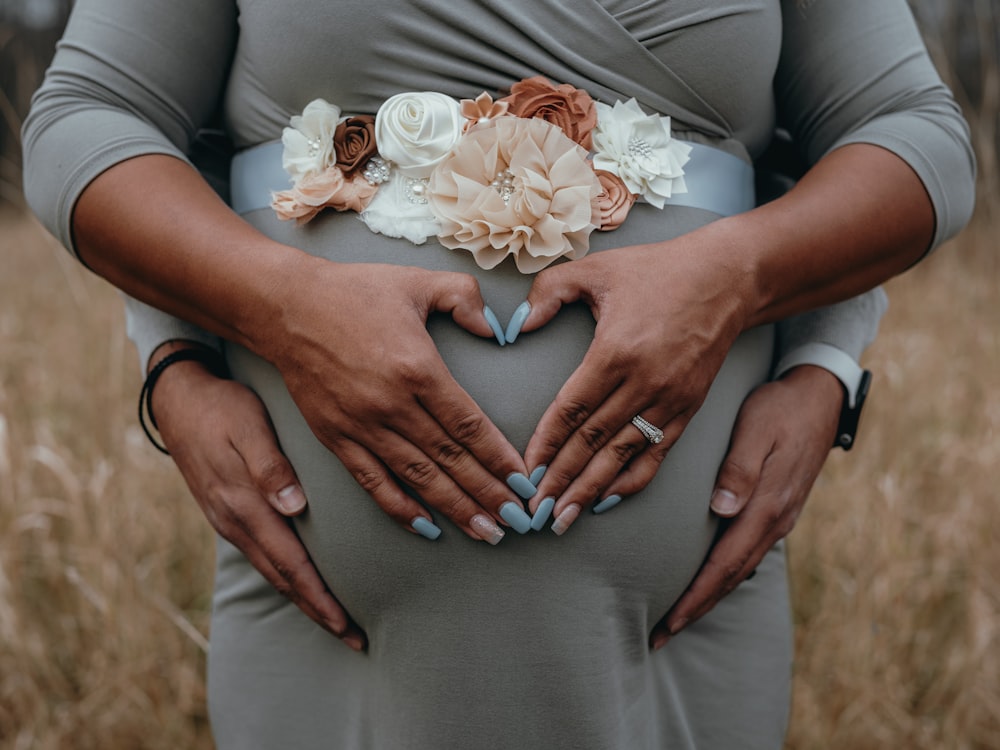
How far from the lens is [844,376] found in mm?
1262

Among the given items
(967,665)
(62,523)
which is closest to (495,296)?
(967,665)

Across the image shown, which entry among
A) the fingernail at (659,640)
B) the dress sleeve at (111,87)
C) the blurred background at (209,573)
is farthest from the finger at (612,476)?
the blurred background at (209,573)

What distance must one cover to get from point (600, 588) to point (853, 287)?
539 millimetres

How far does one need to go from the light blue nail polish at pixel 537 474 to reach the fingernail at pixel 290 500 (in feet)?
0.93

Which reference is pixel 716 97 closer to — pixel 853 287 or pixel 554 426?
pixel 853 287

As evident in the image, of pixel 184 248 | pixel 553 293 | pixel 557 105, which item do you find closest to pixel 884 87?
pixel 557 105

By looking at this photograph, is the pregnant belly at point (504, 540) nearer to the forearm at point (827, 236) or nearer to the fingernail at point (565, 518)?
the fingernail at point (565, 518)

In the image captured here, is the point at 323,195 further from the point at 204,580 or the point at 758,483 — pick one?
the point at 204,580

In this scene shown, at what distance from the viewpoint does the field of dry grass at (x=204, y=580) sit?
217cm

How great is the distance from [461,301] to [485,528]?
25 centimetres

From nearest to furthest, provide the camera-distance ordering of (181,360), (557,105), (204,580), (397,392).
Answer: (397,392)
(557,105)
(181,360)
(204,580)

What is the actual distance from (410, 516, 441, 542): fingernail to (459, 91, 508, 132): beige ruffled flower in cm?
46

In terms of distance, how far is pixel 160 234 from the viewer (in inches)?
41.6

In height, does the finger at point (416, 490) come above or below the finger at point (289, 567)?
above
